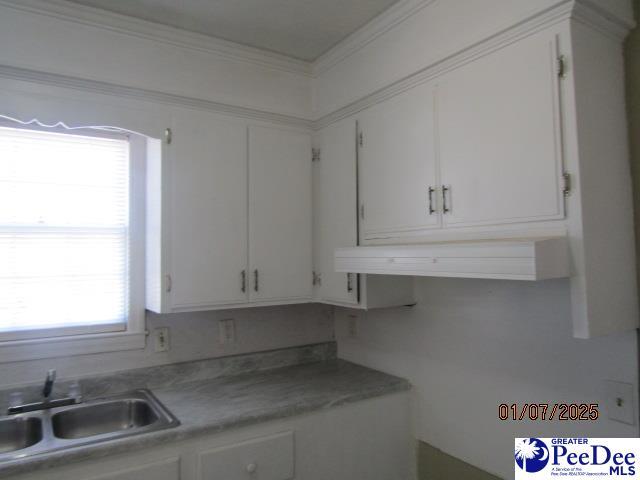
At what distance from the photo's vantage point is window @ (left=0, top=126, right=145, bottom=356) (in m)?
1.95

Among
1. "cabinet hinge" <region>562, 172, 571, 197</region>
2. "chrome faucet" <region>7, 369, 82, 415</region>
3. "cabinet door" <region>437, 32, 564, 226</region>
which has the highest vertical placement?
"cabinet door" <region>437, 32, 564, 226</region>

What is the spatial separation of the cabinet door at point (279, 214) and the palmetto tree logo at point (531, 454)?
3.92ft

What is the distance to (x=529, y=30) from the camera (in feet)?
4.69

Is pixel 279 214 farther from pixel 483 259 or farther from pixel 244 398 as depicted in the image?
pixel 483 259

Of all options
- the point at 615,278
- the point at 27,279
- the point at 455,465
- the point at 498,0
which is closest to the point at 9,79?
the point at 27,279

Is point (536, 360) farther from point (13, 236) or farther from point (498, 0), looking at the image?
point (13, 236)

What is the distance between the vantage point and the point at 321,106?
2.41m

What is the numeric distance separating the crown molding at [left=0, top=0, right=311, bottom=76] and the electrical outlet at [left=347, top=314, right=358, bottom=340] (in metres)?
1.43

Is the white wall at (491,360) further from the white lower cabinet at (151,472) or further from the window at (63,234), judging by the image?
the window at (63,234)

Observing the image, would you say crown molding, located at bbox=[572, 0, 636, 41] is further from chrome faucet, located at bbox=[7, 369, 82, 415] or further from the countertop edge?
chrome faucet, located at bbox=[7, 369, 82, 415]

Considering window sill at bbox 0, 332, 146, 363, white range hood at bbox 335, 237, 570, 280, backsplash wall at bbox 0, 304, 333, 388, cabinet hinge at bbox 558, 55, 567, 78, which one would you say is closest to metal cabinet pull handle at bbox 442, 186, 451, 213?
white range hood at bbox 335, 237, 570, 280

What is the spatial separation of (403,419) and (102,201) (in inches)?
71.8

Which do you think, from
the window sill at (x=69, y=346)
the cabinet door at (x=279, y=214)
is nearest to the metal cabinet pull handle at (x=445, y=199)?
the cabinet door at (x=279, y=214)

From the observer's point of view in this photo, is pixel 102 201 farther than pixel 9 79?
Yes
